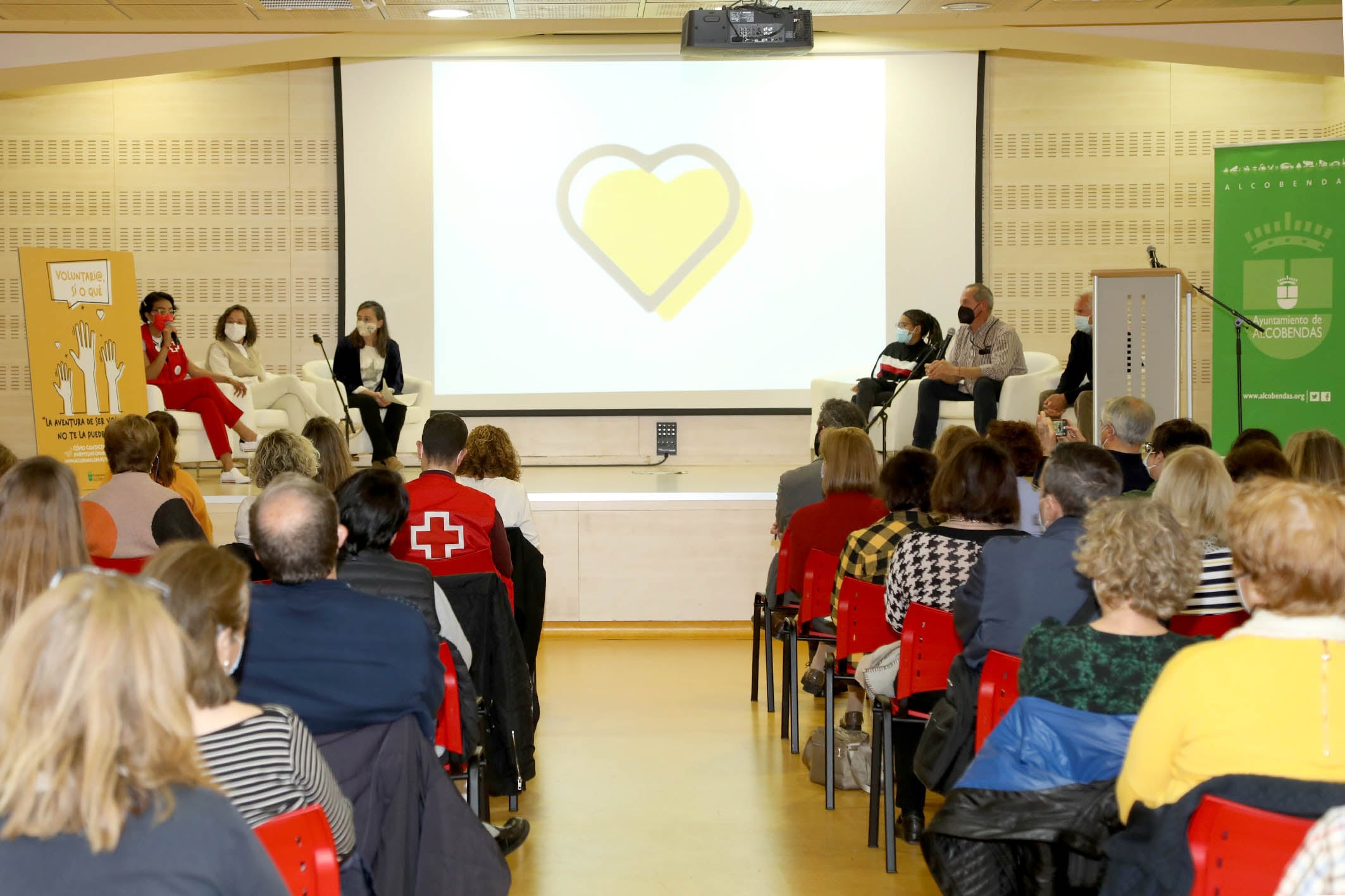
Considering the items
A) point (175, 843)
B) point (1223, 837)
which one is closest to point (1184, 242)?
point (1223, 837)

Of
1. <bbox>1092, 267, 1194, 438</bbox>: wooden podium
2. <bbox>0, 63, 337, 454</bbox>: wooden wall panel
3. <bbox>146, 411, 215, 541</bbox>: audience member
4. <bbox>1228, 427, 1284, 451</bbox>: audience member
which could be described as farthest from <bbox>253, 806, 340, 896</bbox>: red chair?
<bbox>0, 63, 337, 454</bbox>: wooden wall panel

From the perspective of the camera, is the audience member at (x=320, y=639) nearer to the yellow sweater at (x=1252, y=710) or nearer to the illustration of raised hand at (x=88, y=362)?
the yellow sweater at (x=1252, y=710)

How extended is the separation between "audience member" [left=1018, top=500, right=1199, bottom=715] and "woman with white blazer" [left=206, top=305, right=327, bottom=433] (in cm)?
732

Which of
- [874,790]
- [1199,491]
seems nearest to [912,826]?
[874,790]

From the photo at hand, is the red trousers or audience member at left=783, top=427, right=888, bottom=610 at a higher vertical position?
the red trousers

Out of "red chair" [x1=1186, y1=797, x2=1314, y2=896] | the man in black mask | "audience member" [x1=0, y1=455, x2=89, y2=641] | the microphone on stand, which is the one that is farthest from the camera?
the microphone on stand

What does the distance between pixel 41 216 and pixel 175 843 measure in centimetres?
999

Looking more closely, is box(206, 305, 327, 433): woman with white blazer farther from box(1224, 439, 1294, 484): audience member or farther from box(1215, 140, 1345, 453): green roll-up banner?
box(1224, 439, 1294, 484): audience member

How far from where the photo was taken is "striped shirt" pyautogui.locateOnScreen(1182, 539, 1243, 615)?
114 inches

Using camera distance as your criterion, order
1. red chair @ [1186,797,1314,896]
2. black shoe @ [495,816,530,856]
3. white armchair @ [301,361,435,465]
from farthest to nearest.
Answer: white armchair @ [301,361,435,465]
black shoe @ [495,816,530,856]
red chair @ [1186,797,1314,896]

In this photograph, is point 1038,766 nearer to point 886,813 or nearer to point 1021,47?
point 886,813

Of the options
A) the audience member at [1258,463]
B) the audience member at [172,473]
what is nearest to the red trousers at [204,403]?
the audience member at [172,473]

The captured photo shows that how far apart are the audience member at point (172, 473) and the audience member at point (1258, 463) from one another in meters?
3.36

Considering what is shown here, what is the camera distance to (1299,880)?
1.23 meters
